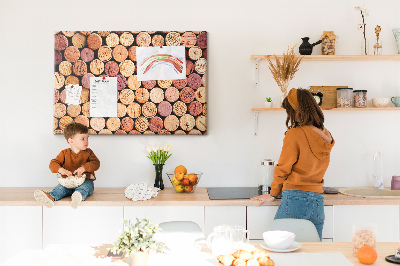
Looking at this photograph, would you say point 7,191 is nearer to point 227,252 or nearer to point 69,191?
point 69,191

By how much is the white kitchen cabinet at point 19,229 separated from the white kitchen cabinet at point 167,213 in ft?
2.05

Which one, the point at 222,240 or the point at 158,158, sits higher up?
the point at 158,158

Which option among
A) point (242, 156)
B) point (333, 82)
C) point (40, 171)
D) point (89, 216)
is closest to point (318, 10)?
point (333, 82)

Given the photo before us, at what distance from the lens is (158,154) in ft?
10.9

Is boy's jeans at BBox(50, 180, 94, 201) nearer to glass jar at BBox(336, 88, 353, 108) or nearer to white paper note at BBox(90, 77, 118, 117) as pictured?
white paper note at BBox(90, 77, 118, 117)

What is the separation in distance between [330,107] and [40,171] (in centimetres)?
241

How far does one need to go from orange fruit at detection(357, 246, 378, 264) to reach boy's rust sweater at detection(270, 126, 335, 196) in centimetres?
99

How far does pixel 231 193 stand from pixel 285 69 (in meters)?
1.04

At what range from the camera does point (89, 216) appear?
288cm

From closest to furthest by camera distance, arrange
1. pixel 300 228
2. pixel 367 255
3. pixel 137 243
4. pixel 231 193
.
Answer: pixel 137 243 < pixel 367 255 < pixel 300 228 < pixel 231 193

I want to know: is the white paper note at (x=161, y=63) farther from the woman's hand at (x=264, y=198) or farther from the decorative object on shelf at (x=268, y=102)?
the woman's hand at (x=264, y=198)

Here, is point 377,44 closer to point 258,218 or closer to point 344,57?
point 344,57

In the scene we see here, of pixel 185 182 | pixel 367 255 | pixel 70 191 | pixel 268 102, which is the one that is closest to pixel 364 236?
pixel 367 255

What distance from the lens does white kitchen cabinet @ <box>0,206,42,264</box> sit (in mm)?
2887
